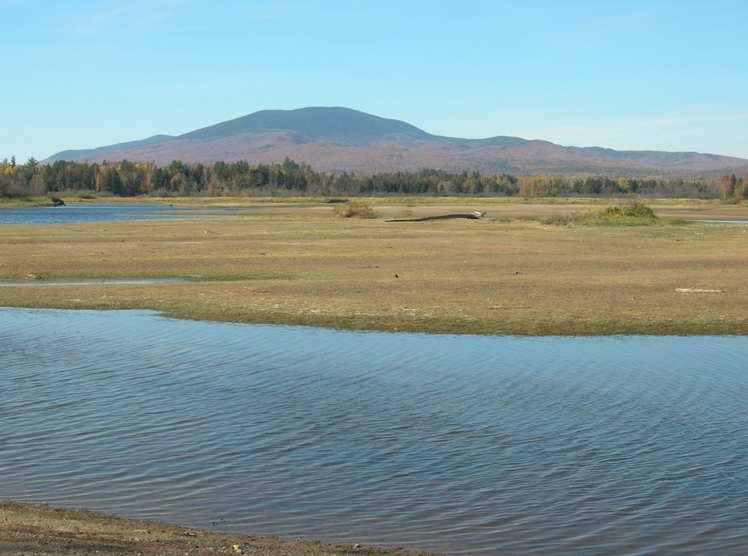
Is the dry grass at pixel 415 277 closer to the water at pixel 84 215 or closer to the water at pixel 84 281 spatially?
the water at pixel 84 281

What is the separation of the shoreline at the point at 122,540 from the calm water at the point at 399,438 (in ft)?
1.00

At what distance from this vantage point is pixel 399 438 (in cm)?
1070

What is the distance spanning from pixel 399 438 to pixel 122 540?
14.3 feet

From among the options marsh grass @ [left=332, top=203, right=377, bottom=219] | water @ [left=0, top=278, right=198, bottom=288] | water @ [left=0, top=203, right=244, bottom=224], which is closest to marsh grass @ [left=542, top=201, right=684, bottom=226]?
marsh grass @ [left=332, top=203, right=377, bottom=219]

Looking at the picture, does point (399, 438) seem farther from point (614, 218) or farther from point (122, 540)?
point (614, 218)

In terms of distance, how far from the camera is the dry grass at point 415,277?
65.7 feet

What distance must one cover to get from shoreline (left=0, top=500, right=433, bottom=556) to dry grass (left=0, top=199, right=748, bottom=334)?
38.5ft

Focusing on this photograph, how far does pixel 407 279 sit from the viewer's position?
27.2 metres

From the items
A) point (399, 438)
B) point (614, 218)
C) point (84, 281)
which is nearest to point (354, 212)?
point (614, 218)

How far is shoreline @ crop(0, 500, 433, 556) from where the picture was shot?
21.7 feet

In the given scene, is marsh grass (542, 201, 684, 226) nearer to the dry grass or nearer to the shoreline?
the dry grass

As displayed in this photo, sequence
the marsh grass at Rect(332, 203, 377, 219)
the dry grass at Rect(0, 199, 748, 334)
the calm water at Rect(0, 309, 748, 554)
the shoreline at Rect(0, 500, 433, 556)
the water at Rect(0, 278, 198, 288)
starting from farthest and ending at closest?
1. the marsh grass at Rect(332, 203, 377, 219)
2. the water at Rect(0, 278, 198, 288)
3. the dry grass at Rect(0, 199, 748, 334)
4. the calm water at Rect(0, 309, 748, 554)
5. the shoreline at Rect(0, 500, 433, 556)

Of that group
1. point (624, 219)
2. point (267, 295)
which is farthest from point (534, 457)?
point (624, 219)

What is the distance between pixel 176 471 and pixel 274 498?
133 cm
